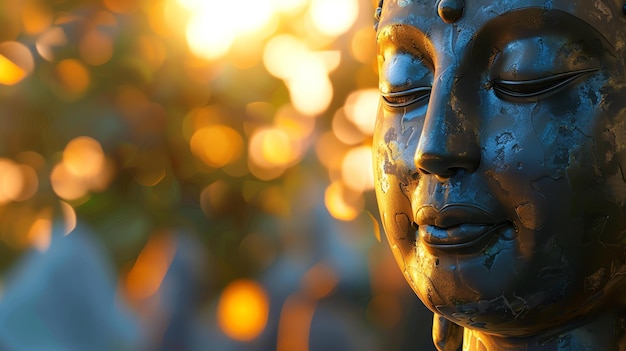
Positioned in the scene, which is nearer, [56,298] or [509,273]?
[509,273]

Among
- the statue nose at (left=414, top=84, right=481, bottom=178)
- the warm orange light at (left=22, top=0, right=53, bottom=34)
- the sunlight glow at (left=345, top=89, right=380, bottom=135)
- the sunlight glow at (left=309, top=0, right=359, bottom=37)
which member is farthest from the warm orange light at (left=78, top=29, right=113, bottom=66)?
the statue nose at (left=414, top=84, right=481, bottom=178)

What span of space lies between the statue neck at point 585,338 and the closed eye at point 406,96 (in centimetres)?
31

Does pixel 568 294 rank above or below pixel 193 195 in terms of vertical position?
above

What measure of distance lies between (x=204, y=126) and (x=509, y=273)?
1.18 meters

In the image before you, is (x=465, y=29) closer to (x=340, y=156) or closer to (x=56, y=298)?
(x=340, y=156)

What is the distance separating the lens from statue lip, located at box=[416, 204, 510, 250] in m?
0.84

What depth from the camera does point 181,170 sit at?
75.2 inches

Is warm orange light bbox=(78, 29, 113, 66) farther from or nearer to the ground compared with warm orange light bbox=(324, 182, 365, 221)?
farther from the ground

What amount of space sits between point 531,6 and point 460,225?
25 centimetres

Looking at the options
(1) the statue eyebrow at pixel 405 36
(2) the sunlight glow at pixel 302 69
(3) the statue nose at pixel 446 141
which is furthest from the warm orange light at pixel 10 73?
(3) the statue nose at pixel 446 141

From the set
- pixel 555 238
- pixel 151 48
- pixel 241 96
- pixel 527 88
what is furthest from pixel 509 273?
pixel 151 48

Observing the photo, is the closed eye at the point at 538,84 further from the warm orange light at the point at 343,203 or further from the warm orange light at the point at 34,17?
the warm orange light at the point at 34,17

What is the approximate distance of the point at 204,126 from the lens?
190 centimetres

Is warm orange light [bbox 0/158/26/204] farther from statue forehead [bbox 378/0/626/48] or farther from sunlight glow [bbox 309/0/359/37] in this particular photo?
statue forehead [bbox 378/0/626/48]
